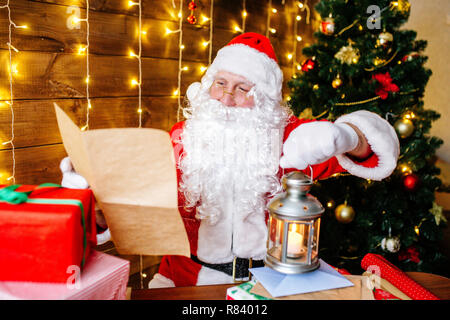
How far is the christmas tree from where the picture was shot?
72.7 inches

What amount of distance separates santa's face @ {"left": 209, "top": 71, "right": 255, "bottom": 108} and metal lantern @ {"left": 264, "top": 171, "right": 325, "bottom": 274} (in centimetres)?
68

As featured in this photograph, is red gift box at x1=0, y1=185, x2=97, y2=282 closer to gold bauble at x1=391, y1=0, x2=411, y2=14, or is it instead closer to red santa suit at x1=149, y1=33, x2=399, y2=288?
red santa suit at x1=149, y1=33, x2=399, y2=288

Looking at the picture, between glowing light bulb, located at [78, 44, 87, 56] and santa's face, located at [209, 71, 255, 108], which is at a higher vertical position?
glowing light bulb, located at [78, 44, 87, 56]

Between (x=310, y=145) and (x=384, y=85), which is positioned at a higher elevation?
(x=384, y=85)

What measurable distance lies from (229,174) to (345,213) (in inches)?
40.0

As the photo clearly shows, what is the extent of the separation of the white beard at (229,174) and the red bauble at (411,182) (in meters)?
1.00

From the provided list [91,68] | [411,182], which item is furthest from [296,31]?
[91,68]

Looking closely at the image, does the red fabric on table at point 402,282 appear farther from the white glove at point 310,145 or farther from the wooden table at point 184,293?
the white glove at point 310,145

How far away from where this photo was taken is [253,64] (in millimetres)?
1397

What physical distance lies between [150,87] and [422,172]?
1.68 meters

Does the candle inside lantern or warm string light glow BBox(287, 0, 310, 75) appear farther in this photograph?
warm string light glow BBox(287, 0, 310, 75)

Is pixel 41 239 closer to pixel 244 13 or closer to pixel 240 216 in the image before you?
pixel 240 216

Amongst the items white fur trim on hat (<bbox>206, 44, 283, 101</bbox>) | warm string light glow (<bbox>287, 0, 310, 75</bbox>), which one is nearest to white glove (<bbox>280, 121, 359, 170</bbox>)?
white fur trim on hat (<bbox>206, 44, 283, 101</bbox>)
